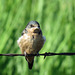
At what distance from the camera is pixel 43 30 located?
5023mm

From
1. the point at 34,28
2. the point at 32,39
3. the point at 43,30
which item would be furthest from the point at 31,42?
the point at 43,30

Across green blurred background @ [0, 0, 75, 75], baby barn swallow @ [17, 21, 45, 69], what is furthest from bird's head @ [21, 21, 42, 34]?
green blurred background @ [0, 0, 75, 75]

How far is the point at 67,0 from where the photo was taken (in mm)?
5070

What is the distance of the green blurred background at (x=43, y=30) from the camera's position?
16.6 ft

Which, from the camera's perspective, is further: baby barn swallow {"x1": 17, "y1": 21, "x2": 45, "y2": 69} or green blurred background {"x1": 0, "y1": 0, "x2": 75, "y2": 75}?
green blurred background {"x1": 0, "y1": 0, "x2": 75, "y2": 75}

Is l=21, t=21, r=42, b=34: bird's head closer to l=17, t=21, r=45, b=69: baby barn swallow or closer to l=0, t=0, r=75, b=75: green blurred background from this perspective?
l=17, t=21, r=45, b=69: baby barn swallow

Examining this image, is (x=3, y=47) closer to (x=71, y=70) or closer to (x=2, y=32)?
(x=2, y=32)

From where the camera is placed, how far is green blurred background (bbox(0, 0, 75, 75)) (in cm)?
505

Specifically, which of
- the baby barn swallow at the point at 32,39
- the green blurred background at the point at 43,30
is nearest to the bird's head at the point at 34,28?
the baby barn swallow at the point at 32,39

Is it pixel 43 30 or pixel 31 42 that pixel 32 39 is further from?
pixel 43 30

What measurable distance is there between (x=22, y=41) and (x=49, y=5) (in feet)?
5.00

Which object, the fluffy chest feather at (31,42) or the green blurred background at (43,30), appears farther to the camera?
the green blurred background at (43,30)

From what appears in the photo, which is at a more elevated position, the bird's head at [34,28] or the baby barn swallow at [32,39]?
the bird's head at [34,28]

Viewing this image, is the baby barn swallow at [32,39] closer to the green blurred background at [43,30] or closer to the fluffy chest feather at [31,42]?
the fluffy chest feather at [31,42]
